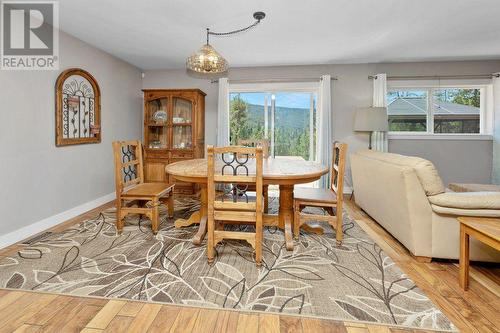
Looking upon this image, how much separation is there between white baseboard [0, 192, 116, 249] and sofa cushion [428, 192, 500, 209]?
3678 millimetres

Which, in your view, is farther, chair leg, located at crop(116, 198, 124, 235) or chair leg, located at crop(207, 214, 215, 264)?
chair leg, located at crop(116, 198, 124, 235)

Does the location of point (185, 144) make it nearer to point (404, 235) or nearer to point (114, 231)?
point (114, 231)

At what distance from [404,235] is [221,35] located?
9.59 feet

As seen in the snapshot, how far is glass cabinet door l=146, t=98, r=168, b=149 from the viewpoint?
14.7 ft

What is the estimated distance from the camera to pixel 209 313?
4.89ft

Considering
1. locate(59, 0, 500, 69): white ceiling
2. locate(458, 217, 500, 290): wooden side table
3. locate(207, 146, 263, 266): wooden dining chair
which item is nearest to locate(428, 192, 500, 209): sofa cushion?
locate(458, 217, 500, 290): wooden side table

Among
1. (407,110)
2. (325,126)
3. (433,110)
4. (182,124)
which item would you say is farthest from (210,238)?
(433,110)

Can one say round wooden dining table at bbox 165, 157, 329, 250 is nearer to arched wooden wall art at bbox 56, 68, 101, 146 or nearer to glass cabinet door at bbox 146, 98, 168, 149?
arched wooden wall art at bbox 56, 68, 101, 146

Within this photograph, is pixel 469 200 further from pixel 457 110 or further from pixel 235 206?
pixel 457 110

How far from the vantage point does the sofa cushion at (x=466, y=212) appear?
6.15 ft

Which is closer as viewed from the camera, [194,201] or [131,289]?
[131,289]

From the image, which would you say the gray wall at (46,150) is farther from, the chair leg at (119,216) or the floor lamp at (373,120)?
the floor lamp at (373,120)

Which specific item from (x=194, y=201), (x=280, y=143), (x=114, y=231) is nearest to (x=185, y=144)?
(x=194, y=201)

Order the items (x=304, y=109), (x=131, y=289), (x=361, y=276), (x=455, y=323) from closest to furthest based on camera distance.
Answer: (x=455, y=323) → (x=131, y=289) → (x=361, y=276) → (x=304, y=109)
